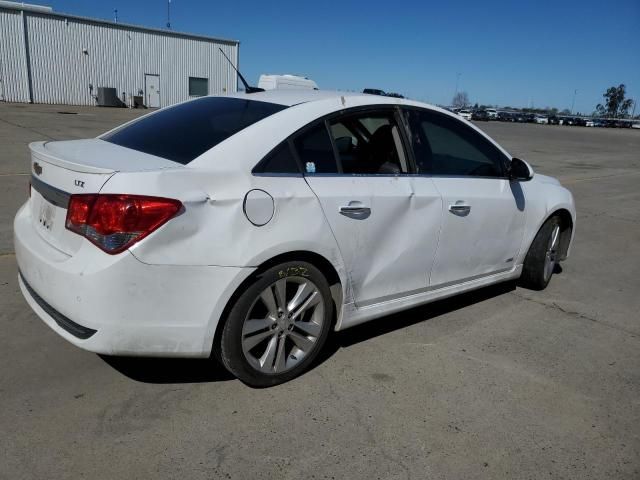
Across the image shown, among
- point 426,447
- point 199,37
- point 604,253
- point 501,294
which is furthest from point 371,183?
point 199,37

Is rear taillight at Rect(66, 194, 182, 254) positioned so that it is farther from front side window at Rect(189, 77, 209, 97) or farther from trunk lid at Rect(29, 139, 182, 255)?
front side window at Rect(189, 77, 209, 97)

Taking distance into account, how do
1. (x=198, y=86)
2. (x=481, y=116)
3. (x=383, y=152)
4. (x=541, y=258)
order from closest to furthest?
(x=383, y=152) → (x=541, y=258) → (x=198, y=86) → (x=481, y=116)

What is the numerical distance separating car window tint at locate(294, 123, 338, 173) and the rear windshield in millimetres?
244

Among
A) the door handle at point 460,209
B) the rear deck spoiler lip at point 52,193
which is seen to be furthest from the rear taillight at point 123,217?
the door handle at point 460,209

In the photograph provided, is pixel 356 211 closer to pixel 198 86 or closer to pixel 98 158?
pixel 98 158

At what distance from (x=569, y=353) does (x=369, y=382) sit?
4.94ft

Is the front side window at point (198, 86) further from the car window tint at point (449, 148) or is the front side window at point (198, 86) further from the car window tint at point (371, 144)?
the car window tint at point (371, 144)

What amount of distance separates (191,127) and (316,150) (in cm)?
77

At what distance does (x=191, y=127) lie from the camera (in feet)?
10.7

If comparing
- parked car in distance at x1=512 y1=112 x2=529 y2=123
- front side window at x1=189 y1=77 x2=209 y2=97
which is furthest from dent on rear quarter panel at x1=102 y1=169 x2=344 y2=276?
parked car in distance at x1=512 y1=112 x2=529 y2=123

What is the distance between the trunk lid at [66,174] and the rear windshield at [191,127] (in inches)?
4.7

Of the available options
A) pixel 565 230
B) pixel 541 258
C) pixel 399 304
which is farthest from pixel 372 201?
pixel 565 230

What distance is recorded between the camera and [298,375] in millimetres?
3182

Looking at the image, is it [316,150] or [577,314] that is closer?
[316,150]
